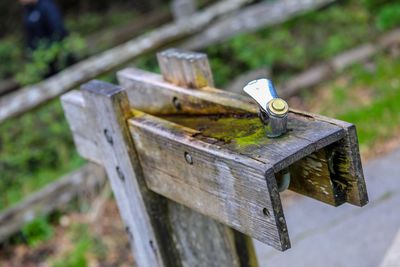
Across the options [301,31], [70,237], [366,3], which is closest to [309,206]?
[70,237]

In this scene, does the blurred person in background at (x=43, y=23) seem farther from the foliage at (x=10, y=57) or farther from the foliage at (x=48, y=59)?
the foliage at (x=10, y=57)

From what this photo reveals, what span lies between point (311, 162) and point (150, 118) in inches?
20.1

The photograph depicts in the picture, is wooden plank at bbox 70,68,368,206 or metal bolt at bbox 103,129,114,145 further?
metal bolt at bbox 103,129,114,145

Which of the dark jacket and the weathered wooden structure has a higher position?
the weathered wooden structure

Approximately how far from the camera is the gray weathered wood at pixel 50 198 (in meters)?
5.34

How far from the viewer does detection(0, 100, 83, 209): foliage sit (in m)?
6.62

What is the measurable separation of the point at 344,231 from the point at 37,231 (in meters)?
2.31

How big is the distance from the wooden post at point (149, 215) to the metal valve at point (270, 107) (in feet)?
1.53

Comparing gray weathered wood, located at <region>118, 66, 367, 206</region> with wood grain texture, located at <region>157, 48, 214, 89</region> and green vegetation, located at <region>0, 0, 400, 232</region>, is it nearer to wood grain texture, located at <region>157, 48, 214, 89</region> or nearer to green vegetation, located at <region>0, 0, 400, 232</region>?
wood grain texture, located at <region>157, 48, 214, 89</region>

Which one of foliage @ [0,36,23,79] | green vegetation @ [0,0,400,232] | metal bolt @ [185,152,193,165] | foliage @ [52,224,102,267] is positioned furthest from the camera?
foliage @ [0,36,23,79]

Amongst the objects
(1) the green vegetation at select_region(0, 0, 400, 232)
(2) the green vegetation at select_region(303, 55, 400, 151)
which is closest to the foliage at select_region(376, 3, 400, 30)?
(1) the green vegetation at select_region(0, 0, 400, 232)

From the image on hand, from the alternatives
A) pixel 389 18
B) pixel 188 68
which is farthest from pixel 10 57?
pixel 188 68

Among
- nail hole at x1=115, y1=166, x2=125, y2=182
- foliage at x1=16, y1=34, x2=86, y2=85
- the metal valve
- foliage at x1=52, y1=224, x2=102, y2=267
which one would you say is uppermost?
the metal valve

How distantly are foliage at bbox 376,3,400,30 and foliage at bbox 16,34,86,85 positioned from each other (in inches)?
125
